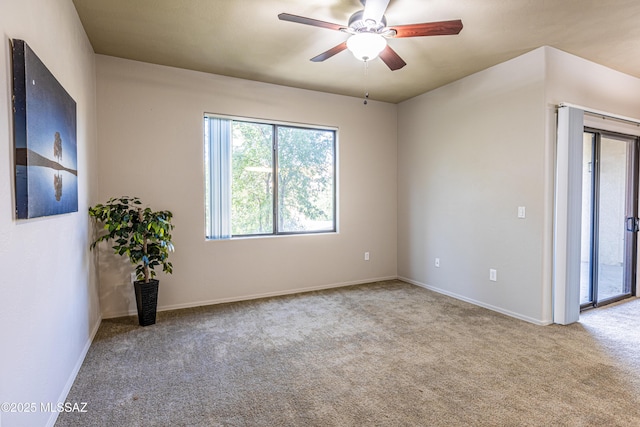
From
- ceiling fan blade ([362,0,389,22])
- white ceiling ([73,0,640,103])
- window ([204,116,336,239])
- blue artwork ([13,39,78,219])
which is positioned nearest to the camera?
blue artwork ([13,39,78,219])

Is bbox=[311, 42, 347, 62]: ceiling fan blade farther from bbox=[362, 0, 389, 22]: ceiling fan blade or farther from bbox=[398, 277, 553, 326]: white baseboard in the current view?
bbox=[398, 277, 553, 326]: white baseboard

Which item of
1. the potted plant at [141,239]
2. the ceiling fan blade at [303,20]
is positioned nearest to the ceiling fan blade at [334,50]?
the ceiling fan blade at [303,20]

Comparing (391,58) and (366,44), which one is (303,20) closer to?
(366,44)

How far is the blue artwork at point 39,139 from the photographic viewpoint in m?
1.48

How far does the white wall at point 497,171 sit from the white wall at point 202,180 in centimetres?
71

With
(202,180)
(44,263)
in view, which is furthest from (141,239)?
(44,263)

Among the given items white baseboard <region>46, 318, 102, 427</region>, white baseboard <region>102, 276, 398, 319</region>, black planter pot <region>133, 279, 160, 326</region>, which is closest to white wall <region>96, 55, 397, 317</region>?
white baseboard <region>102, 276, 398, 319</region>

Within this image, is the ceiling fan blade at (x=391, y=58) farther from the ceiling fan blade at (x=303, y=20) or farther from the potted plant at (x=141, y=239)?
the potted plant at (x=141, y=239)

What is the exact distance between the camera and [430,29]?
230 cm

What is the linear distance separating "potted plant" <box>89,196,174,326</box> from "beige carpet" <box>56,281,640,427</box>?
0.29m

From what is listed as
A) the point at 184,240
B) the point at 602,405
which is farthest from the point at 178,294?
the point at 602,405

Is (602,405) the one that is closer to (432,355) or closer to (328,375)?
(432,355)

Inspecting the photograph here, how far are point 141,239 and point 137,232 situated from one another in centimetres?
8

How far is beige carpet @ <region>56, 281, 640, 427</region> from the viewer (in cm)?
194
